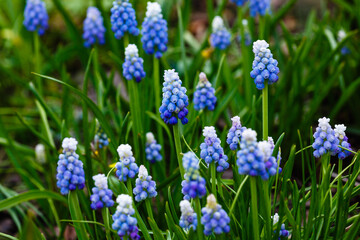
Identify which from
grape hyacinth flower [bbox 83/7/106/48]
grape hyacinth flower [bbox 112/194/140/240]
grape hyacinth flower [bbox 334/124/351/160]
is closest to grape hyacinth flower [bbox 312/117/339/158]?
grape hyacinth flower [bbox 334/124/351/160]

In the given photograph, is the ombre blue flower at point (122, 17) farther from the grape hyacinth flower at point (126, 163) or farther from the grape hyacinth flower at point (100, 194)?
the grape hyacinth flower at point (100, 194)

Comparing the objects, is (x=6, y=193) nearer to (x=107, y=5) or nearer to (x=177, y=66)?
(x=177, y=66)

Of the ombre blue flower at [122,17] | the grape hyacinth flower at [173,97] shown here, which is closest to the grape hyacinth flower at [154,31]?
the ombre blue flower at [122,17]

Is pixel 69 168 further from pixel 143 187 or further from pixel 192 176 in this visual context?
pixel 192 176

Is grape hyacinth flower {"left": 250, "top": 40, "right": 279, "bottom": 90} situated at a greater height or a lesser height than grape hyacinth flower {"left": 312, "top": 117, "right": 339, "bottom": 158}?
greater

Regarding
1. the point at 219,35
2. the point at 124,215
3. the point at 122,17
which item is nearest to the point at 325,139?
the point at 124,215

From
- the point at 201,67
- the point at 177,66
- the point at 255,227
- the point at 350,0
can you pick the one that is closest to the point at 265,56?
the point at 255,227

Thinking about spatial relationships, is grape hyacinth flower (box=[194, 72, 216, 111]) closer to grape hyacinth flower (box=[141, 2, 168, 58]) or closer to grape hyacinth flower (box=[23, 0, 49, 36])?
grape hyacinth flower (box=[141, 2, 168, 58])
